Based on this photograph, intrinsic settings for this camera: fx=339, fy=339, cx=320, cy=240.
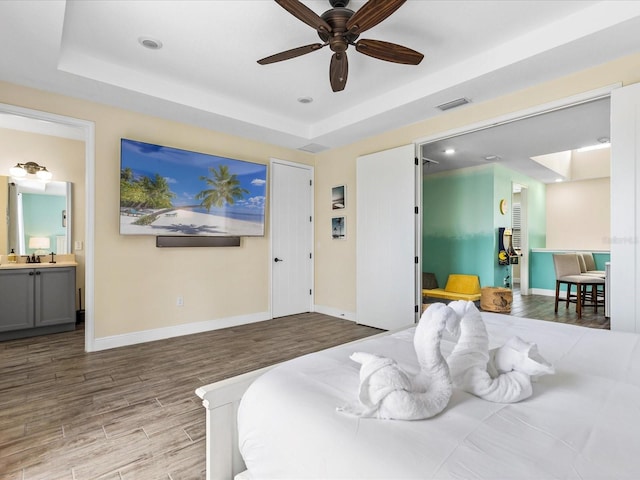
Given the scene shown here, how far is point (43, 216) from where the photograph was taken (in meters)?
4.64

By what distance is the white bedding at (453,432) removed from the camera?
774mm

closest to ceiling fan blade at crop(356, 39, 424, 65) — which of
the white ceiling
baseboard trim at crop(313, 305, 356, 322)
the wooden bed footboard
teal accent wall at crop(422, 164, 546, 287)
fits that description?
the white ceiling

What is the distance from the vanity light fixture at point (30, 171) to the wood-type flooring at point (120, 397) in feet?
6.94

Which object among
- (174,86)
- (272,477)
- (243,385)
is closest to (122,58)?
(174,86)

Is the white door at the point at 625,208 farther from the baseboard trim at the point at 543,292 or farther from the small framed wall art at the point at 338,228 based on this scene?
the baseboard trim at the point at 543,292

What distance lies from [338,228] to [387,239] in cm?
95

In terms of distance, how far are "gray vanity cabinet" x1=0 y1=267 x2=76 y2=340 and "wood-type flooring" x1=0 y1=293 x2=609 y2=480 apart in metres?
0.18

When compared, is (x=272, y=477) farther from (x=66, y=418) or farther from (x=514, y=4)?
(x=514, y=4)

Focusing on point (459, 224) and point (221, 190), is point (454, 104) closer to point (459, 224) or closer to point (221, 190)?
point (221, 190)

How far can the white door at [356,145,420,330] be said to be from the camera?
13.4 feet

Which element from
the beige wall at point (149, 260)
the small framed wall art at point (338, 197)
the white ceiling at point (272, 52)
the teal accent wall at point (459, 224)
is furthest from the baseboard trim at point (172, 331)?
the teal accent wall at point (459, 224)

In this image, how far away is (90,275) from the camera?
3508 millimetres

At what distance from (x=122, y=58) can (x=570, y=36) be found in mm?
3625

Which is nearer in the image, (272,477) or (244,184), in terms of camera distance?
(272,477)
